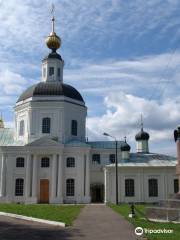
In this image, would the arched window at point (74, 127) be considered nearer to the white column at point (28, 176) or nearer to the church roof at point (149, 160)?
the white column at point (28, 176)

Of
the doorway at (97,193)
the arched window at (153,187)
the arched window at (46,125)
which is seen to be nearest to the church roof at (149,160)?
the arched window at (153,187)

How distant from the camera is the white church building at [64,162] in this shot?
40156 mm

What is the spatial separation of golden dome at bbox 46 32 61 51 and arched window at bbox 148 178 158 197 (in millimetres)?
21188

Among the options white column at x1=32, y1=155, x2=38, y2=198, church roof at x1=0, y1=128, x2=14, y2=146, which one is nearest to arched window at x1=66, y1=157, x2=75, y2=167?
white column at x1=32, y1=155, x2=38, y2=198

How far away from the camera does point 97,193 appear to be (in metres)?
43.6

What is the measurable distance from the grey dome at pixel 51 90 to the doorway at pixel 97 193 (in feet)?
34.8

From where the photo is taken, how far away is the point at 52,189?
40.0 m

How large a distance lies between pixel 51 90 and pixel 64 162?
337 inches

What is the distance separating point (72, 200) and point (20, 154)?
7.72 meters

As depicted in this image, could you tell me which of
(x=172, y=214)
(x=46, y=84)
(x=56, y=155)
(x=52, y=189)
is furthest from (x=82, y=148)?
(x=172, y=214)

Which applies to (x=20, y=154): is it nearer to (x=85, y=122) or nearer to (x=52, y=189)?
(x=52, y=189)

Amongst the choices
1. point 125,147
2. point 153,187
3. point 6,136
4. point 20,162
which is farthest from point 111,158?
point 6,136

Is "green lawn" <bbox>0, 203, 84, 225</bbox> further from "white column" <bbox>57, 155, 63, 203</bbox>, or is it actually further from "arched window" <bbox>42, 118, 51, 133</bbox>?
"arched window" <bbox>42, 118, 51, 133</bbox>

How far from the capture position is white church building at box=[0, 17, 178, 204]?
40.2 meters
